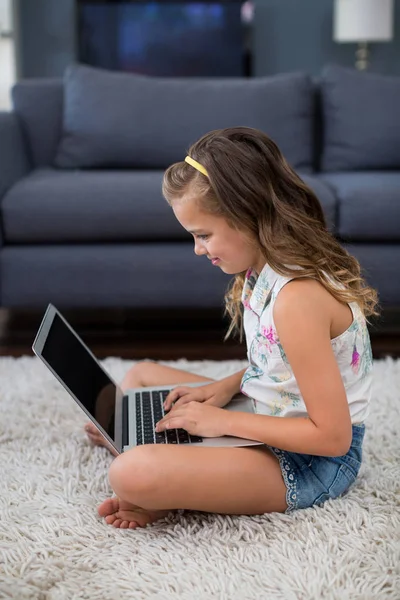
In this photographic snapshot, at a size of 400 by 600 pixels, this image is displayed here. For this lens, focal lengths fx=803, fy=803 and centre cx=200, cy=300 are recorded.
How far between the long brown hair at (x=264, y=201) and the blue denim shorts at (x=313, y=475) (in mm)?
251

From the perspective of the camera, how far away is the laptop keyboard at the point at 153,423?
50.4 inches

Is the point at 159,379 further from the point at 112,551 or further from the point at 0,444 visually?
the point at 112,551

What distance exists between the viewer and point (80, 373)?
4.56 ft

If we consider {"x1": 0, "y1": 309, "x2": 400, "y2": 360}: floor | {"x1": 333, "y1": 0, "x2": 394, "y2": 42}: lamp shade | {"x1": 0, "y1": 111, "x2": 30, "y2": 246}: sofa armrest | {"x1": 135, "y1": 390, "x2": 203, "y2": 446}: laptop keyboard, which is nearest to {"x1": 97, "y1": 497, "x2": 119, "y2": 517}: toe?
{"x1": 135, "y1": 390, "x2": 203, "y2": 446}: laptop keyboard

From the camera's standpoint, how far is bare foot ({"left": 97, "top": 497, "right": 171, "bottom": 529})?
1.23 metres

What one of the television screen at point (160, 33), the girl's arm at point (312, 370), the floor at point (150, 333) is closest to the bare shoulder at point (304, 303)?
the girl's arm at point (312, 370)

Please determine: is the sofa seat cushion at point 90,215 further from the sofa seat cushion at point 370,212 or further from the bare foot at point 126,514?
the bare foot at point 126,514

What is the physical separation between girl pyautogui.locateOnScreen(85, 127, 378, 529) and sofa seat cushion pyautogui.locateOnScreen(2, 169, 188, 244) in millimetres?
1162

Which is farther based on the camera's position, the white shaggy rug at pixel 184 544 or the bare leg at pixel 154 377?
the bare leg at pixel 154 377

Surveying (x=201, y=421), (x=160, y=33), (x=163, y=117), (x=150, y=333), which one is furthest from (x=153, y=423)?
(x=160, y=33)

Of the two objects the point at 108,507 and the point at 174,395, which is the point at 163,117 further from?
the point at 108,507

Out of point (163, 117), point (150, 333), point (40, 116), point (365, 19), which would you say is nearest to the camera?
point (150, 333)

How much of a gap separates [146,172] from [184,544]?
174 cm

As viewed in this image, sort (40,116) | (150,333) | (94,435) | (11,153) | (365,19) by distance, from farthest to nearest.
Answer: (365,19), (40,116), (11,153), (150,333), (94,435)
